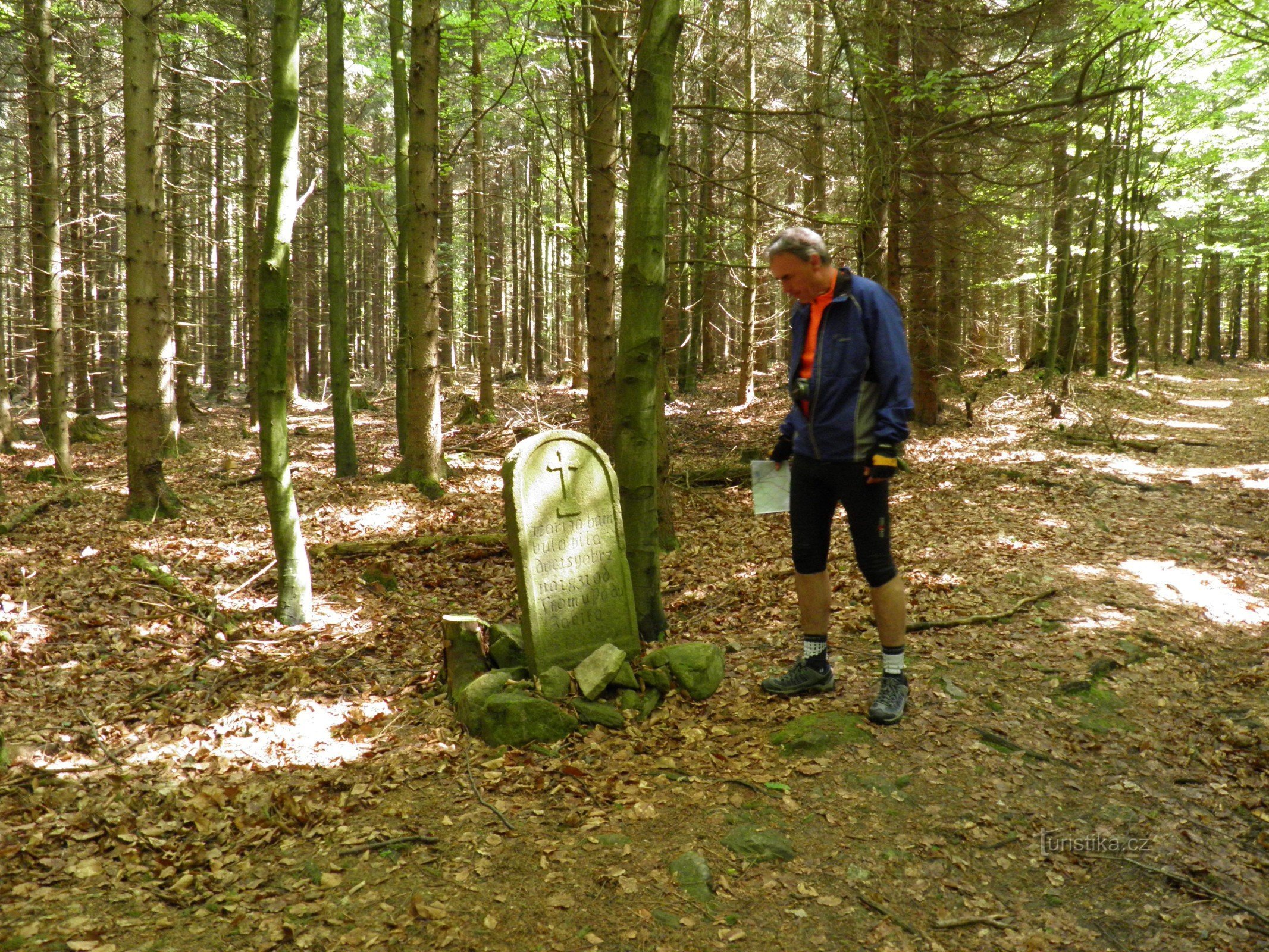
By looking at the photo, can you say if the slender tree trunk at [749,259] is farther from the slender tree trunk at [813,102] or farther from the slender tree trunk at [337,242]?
the slender tree trunk at [337,242]

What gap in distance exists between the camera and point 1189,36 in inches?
568

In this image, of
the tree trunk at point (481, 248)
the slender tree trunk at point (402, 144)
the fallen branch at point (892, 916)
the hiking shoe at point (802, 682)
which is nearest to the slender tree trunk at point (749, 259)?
the tree trunk at point (481, 248)

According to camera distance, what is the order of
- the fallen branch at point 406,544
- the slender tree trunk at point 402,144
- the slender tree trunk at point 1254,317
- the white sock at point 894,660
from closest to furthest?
the white sock at point 894,660 < the fallen branch at point 406,544 < the slender tree trunk at point 402,144 < the slender tree trunk at point 1254,317

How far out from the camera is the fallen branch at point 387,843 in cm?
345

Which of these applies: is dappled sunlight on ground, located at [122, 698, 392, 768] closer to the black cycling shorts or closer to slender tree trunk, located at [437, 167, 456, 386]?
the black cycling shorts

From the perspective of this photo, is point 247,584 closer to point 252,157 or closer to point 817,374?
point 817,374

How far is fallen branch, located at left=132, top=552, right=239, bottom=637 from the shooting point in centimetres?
637

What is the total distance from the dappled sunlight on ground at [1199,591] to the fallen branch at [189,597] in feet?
24.3

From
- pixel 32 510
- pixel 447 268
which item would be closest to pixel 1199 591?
pixel 32 510

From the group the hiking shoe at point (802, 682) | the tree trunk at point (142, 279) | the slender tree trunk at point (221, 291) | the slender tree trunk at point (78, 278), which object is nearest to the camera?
the hiking shoe at point (802, 682)

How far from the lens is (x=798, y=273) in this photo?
13.5 feet

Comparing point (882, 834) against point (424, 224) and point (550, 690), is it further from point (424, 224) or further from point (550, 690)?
point (424, 224)

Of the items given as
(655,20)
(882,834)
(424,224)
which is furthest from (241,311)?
(882,834)

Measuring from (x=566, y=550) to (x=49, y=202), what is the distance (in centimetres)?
1290
